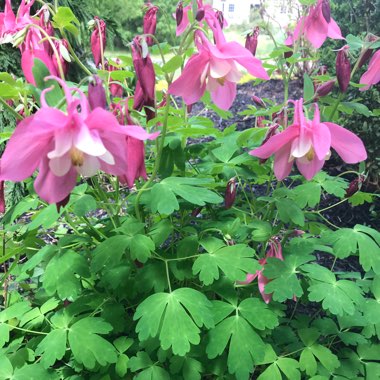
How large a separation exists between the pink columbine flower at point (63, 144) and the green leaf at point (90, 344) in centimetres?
56

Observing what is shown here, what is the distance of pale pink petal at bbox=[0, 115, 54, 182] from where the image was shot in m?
0.79

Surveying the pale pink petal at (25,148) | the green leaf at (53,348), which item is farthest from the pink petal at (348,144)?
the green leaf at (53,348)

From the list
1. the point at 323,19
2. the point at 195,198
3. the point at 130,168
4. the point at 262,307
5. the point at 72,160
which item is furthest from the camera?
the point at 323,19

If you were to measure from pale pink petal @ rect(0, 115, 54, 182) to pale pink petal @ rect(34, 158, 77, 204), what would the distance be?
0.07 ft

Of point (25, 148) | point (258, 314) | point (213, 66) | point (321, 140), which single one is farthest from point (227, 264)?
point (25, 148)

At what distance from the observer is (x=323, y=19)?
1.45 meters

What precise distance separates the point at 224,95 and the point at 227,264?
0.50 metres

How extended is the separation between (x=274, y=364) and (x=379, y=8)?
2.42 m

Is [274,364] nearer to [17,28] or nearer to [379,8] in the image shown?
[17,28]

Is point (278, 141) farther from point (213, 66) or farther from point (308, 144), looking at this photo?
point (213, 66)

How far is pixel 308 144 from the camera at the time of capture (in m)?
1.08

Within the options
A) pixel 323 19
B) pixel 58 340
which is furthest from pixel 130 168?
pixel 323 19

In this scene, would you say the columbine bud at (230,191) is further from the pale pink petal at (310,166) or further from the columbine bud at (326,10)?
the columbine bud at (326,10)

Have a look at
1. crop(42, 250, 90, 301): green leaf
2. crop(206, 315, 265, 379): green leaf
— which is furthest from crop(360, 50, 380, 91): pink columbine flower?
crop(42, 250, 90, 301): green leaf
